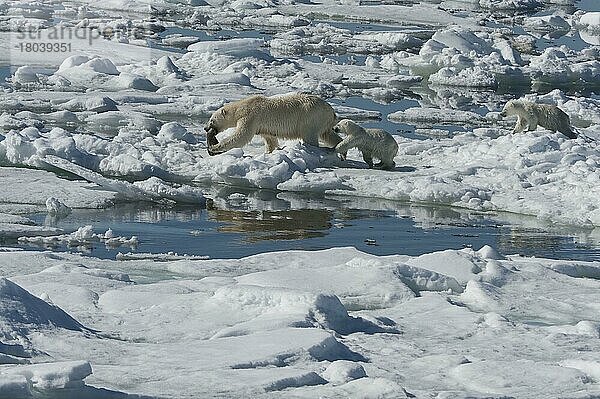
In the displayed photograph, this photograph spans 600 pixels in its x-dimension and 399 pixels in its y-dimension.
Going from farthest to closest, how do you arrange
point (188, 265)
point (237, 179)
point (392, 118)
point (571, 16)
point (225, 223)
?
point (571, 16), point (392, 118), point (237, 179), point (225, 223), point (188, 265)

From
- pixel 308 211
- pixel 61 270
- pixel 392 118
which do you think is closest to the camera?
pixel 61 270

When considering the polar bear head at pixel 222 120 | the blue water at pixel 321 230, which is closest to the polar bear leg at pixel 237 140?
the polar bear head at pixel 222 120

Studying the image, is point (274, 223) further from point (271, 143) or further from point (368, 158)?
point (271, 143)

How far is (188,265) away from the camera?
658 cm

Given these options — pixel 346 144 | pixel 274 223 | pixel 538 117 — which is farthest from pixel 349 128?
pixel 538 117

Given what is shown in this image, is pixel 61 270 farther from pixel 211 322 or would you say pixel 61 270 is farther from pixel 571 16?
pixel 571 16

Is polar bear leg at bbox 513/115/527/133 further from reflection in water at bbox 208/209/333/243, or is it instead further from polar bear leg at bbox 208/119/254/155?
reflection in water at bbox 208/209/333/243

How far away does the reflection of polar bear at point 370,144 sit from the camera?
34.5 feet

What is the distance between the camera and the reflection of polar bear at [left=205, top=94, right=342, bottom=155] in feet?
35.2

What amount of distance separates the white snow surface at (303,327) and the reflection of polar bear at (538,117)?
6155 millimetres

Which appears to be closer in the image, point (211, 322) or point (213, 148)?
point (211, 322)

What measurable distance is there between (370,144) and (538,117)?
10.4 ft

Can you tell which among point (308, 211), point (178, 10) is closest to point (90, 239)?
point (308, 211)

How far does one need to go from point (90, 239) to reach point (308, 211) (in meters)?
2.21
